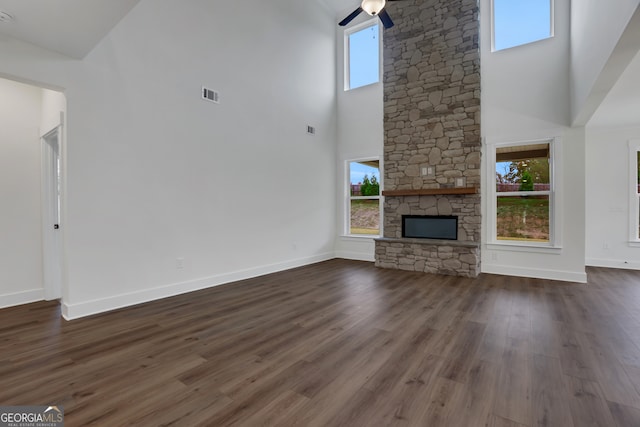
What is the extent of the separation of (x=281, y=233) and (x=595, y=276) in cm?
551

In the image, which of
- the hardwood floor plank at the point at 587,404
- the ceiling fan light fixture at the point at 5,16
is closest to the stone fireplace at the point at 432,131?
the hardwood floor plank at the point at 587,404

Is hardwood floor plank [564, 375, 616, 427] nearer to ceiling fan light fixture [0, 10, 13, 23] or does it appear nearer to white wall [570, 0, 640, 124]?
white wall [570, 0, 640, 124]

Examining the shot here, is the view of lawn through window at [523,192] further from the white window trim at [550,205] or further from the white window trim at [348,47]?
the white window trim at [348,47]

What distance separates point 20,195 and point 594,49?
22.3 ft

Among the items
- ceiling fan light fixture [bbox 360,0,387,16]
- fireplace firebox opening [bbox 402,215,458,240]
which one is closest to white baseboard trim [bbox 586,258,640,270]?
fireplace firebox opening [bbox 402,215,458,240]

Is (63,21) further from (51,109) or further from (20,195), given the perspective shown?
(20,195)

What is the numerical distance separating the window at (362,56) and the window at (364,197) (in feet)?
6.27

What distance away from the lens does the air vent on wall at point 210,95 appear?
4.39 metres

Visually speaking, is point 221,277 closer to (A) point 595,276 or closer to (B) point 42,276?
(B) point 42,276

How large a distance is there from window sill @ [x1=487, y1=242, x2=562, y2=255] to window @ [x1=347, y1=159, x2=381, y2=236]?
7.65 ft

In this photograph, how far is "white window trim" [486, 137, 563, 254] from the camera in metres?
4.87

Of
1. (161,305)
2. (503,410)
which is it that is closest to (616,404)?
(503,410)

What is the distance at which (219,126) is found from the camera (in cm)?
461

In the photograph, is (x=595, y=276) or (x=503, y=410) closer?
(x=503, y=410)
